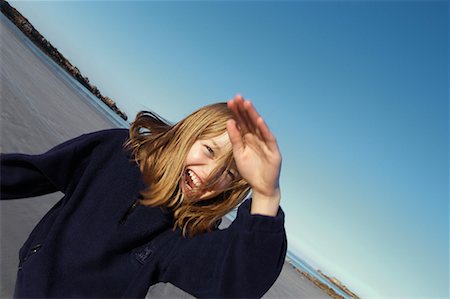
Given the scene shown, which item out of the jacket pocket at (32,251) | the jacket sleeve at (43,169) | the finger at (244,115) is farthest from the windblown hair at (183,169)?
the jacket pocket at (32,251)

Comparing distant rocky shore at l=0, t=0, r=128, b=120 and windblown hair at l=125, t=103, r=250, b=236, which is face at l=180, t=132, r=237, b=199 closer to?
windblown hair at l=125, t=103, r=250, b=236

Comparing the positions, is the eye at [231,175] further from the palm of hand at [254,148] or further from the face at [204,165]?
the palm of hand at [254,148]

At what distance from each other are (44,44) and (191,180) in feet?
130

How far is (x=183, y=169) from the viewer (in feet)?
5.45

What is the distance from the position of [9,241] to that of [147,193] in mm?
2161

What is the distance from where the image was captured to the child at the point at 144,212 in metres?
1.40

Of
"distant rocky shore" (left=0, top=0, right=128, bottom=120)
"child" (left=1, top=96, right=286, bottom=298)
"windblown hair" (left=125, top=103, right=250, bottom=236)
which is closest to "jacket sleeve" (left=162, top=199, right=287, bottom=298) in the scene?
"child" (left=1, top=96, right=286, bottom=298)

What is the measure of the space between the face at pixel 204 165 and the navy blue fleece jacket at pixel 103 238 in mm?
174

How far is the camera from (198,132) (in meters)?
1.72

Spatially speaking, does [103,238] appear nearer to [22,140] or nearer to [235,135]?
[235,135]

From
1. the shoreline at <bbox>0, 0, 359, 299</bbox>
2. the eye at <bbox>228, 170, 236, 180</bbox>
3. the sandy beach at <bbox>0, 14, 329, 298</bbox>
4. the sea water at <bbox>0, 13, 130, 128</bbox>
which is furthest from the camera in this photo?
the shoreline at <bbox>0, 0, 359, 299</bbox>

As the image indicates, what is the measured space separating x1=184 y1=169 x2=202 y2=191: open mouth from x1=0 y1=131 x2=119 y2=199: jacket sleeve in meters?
0.45

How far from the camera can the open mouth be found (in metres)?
1.64

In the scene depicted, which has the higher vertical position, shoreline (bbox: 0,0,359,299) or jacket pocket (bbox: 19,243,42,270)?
shoreline (bbox: 0,0,359,299)
